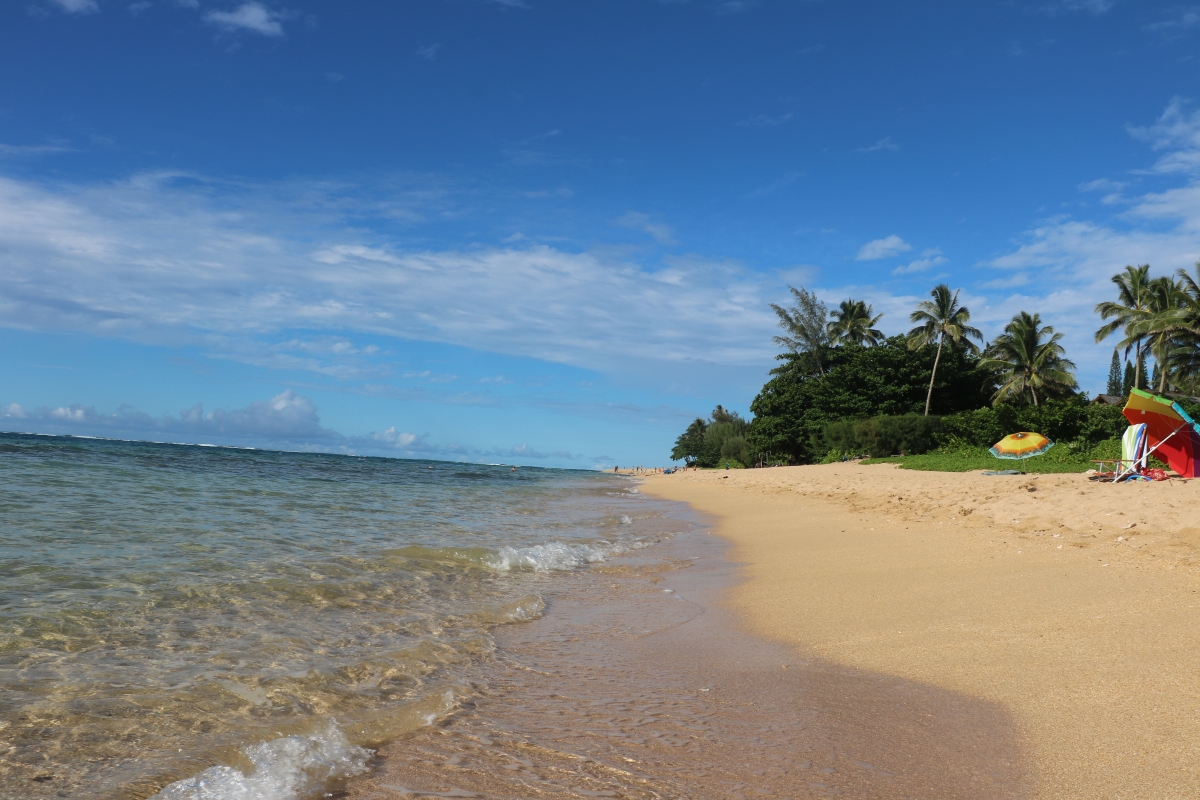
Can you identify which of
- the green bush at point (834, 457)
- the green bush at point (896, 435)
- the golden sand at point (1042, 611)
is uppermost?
the green bush at point (896, 435)

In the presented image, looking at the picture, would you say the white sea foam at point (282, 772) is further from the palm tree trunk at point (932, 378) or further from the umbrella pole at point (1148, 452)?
the palm tree trunk at point (932, 378)

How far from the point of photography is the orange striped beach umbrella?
19469 mm

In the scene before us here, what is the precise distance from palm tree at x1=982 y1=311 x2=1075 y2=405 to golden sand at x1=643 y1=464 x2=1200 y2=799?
1378 inches

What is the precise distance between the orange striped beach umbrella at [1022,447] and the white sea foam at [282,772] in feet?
67.8

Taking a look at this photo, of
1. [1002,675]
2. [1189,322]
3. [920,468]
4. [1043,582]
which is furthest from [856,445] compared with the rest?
[1002,675]

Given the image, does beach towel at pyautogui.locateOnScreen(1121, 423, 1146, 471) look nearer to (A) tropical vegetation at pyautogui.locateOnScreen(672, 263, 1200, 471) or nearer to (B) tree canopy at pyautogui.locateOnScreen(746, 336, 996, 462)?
(A) tropical vegetation at pyautogui.locateOnScreen(672, 263, 1200, 471)

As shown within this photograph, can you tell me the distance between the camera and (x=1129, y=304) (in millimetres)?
39625

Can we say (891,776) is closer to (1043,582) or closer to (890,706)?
(890,706)

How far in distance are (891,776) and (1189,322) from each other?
39.5m

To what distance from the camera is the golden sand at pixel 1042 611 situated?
3.06m

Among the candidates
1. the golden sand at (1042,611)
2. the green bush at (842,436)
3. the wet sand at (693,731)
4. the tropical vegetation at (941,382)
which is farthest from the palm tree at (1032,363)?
the wet sand at (693,731)

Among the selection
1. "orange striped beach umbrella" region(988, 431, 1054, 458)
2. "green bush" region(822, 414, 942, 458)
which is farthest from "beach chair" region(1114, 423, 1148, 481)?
"green bush" region(822, 414, 942, 458)

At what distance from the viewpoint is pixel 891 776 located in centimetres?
280

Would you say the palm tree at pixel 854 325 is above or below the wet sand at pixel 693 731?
above
